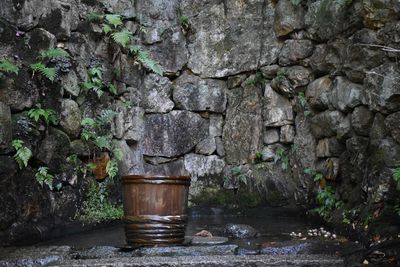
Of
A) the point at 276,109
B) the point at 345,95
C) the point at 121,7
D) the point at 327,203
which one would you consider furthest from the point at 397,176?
the point at 121,7

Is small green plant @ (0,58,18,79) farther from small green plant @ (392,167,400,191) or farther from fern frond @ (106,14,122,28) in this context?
small green plant @ (392,167,400,191)

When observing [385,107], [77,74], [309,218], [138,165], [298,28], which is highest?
[298,28]

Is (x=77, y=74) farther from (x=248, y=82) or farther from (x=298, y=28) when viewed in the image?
(x=298, y=28)

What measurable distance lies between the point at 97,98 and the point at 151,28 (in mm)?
2376

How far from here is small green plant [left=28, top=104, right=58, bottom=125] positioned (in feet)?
20.8

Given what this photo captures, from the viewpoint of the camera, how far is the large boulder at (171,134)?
9.23 metres

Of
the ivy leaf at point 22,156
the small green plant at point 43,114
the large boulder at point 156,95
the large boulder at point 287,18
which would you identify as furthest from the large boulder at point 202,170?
the ivy leaf at point 22,156

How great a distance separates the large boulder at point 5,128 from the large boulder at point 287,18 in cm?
504

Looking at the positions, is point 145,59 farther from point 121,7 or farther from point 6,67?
point 6,67

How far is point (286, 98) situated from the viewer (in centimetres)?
878

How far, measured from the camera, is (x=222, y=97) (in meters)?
9.38

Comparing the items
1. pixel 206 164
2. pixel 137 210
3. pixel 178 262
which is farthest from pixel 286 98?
pixel 178 262

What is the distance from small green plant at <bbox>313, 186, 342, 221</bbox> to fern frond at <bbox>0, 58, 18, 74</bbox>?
4.69 metres

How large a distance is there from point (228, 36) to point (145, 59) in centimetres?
176
